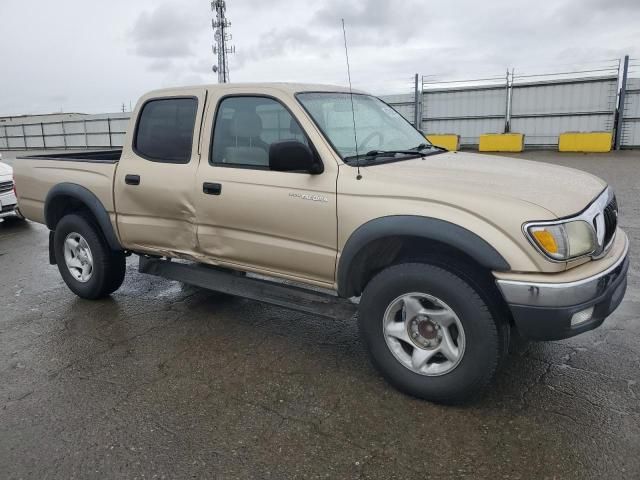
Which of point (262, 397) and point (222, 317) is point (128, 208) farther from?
point (262, 397)

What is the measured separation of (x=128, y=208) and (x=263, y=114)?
152 centimetres

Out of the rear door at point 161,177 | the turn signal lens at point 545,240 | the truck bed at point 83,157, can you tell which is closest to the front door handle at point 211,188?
the rear door at point 161,177

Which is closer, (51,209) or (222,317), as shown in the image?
(222,317)

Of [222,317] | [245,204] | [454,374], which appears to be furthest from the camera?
[222,317]

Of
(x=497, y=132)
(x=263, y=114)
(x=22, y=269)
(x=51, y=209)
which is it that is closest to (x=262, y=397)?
(x=263, y=114)

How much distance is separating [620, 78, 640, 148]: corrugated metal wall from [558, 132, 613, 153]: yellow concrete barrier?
0.69 m

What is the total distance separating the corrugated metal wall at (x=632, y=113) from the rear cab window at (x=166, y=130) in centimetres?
1984

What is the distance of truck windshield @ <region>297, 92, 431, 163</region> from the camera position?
3564 mm

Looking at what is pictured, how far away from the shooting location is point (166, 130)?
4.30 meters

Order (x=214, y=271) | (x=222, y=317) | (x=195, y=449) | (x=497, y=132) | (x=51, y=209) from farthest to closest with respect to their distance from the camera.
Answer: (x=497, y=132)
(x=51, y=209)
(x=222, y=317)
(x=214, y=271)
(x=195, y=449)

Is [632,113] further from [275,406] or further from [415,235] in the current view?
[275,406]

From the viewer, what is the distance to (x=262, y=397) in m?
3.26

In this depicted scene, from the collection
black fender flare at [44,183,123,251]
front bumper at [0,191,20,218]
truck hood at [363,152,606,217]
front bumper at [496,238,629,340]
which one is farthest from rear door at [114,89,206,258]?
front bumper at [0,191,20,218]

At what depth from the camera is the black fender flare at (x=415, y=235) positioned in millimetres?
2746
